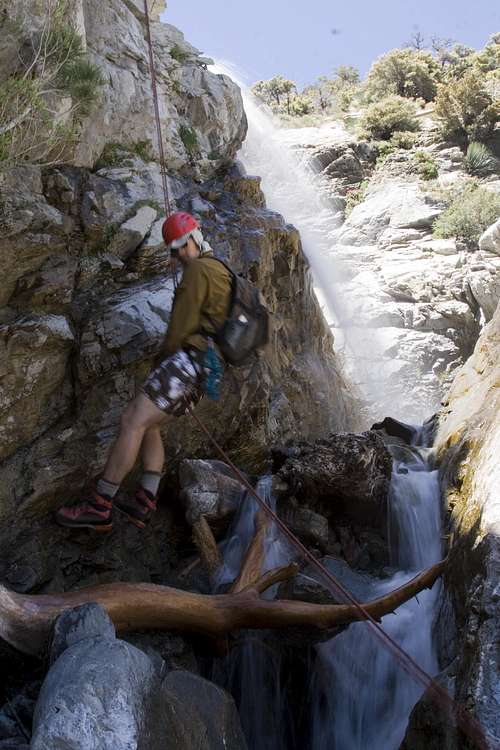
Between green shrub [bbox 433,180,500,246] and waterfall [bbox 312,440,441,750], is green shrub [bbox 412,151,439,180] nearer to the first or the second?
green shrub [bbox 433,180,500,246]

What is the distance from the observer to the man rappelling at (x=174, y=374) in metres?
A: 4.55

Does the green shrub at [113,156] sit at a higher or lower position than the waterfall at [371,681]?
higher

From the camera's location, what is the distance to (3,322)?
5312 mm

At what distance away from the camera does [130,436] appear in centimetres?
453

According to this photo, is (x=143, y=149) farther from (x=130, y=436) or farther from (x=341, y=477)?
(x=341, y=477)

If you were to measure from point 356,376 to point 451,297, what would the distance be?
3620 millimetres

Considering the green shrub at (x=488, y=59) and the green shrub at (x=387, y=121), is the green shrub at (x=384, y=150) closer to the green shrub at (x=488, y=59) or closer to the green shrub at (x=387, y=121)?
the green shrub at (x=387, y=121)

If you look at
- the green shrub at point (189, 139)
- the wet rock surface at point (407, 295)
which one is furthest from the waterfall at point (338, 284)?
the green shrub at point (189, 139)

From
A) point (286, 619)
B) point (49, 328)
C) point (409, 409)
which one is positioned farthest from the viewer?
point (409, 409)

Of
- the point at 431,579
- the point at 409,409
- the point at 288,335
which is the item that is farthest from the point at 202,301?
the point at 409,409

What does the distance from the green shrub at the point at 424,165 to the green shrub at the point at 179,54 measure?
16.3m

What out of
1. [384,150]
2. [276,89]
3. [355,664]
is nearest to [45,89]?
[355,664]

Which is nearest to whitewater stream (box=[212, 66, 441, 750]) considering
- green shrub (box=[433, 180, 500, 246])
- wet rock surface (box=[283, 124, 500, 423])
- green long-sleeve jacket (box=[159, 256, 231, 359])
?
green long-sleeve jacket (box=[159, 256, 231, 359])

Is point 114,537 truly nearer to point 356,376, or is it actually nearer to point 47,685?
point 47,685
